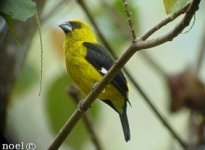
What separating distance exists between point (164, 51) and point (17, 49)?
1.05 metres

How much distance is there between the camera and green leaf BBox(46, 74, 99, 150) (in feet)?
6.86

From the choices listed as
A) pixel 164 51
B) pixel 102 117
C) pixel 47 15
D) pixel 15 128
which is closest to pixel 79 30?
pixel 47 15

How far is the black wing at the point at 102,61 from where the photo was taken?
203 cm

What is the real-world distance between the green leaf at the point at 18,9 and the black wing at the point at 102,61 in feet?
2.62

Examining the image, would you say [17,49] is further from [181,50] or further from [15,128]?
[181,50]

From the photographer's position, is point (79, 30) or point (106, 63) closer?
point (106, 63)

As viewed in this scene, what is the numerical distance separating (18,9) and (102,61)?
38.2 inches

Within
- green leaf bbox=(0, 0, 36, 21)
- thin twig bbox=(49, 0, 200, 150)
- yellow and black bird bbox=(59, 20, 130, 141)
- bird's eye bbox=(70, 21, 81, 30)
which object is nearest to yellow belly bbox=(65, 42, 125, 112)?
yellow and black bird bbox=(59, 20, 130, 141)

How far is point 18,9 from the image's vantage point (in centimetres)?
122

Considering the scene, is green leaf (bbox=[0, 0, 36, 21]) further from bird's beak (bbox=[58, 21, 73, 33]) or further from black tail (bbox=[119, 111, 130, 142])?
bird's beak (bbox=[58, 21, 73, 33])

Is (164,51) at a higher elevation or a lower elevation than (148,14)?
lower

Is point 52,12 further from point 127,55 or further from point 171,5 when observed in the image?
point 171,5

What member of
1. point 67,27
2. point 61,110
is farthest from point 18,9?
point 67,27

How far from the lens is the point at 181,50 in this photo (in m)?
2.76
